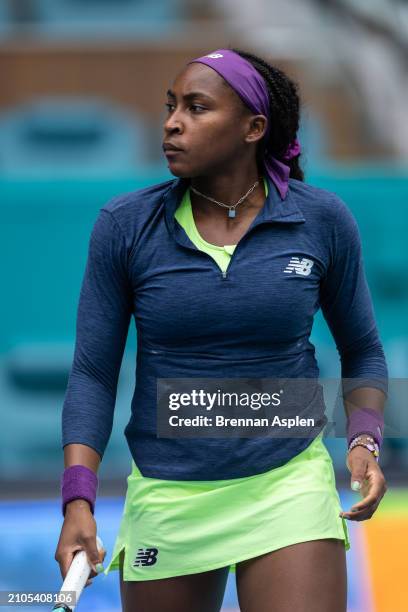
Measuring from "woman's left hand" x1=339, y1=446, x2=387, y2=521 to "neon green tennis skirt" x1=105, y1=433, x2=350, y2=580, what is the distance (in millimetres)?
73

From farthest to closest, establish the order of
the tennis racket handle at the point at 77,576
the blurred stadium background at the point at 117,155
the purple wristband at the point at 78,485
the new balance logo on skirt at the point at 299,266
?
the blurred stadium background at the point at 117,155 < the new balance logo on skirt at the point at 299,266 < the purple wristband at the point at 78,485 < the tennis racket handle at the point at 77,576

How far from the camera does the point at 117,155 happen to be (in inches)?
261

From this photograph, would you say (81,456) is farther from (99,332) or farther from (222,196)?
(222,196)

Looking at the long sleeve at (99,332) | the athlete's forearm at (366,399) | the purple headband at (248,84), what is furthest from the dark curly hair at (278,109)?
the athlete's forearm at (366,399)

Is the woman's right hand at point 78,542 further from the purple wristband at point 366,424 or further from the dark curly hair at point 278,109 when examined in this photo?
the dark curly hair at point 278,109

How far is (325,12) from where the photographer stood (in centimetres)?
659

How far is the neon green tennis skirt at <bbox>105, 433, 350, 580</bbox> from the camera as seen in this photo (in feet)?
7.93

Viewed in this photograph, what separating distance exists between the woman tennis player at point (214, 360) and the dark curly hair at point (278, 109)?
6cm

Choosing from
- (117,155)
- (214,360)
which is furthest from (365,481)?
(117,155)

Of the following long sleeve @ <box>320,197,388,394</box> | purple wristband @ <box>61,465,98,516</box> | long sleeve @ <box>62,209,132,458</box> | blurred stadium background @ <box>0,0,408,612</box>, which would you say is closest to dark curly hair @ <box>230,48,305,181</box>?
long sleeve @ <box>320,197,388,394</box>

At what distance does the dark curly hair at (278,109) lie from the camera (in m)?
2.66

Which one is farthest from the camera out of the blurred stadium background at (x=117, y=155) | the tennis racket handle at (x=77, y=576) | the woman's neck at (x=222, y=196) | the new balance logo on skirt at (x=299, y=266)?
the blurred stadium background at (x=117, y=155)

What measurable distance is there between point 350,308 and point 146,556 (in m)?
0.67

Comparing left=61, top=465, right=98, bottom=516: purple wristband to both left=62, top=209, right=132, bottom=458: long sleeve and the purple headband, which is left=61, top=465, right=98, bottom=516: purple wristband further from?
the purple headband
